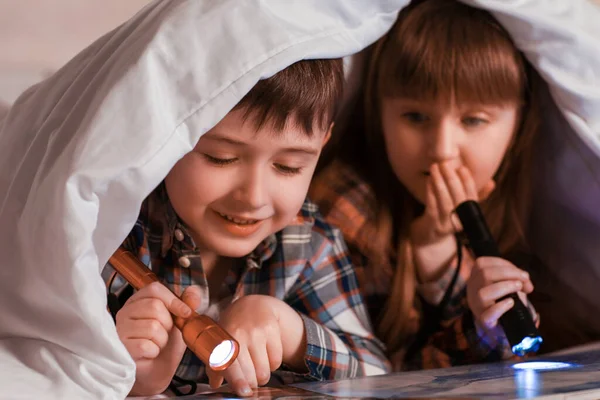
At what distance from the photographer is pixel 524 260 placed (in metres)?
1.17

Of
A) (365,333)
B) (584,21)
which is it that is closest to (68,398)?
(365,333)

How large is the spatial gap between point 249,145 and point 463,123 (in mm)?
352

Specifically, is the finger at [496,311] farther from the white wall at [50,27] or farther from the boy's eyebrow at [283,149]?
the white wall at [50,27]

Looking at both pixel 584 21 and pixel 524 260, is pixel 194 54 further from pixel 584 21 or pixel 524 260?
pixel 524 260

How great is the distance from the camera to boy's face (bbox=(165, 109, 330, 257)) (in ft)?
2.66

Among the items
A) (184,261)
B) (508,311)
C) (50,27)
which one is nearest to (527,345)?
(508,311)

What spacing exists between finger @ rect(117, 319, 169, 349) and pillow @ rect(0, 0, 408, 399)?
8 cm

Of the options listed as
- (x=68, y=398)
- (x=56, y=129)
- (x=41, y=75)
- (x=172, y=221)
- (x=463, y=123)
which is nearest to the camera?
(x=68, y=398)

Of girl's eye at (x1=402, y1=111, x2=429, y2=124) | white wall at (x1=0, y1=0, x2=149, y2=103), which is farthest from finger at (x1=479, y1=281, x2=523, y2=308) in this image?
white wall at (x1=0, y1=0, x2=149, y2=103)

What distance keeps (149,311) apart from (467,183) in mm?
478

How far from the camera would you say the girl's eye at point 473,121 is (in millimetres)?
1048

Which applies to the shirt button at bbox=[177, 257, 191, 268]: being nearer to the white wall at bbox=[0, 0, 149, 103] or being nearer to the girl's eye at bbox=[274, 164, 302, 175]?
the girl's eye at bbox=[274, 164, 302, 175]

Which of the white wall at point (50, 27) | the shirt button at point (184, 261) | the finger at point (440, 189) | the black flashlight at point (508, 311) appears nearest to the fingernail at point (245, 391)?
the shirt button at point (184, 261)

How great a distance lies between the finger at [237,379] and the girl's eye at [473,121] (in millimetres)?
461
